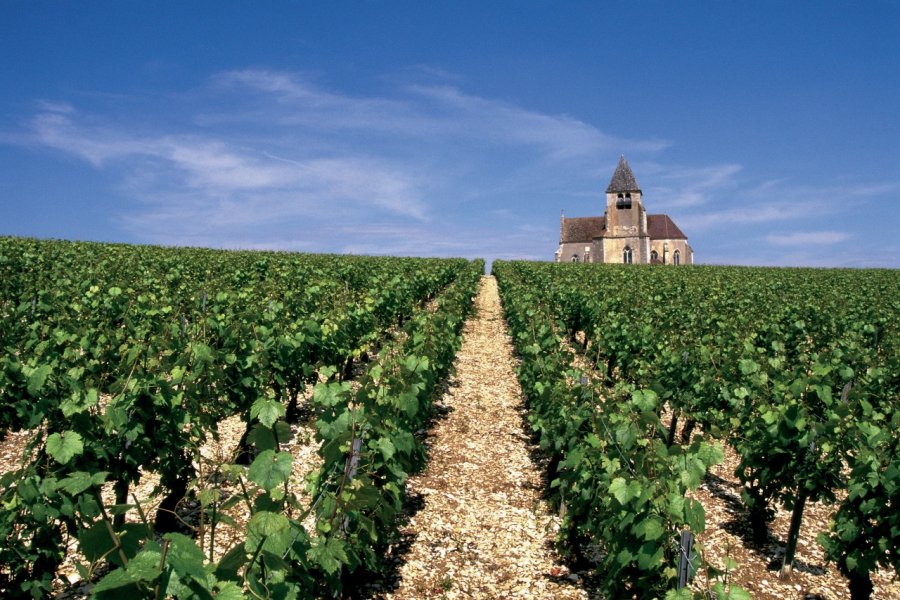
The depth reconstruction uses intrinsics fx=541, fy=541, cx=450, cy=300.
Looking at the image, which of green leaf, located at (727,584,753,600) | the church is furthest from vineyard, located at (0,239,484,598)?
the church

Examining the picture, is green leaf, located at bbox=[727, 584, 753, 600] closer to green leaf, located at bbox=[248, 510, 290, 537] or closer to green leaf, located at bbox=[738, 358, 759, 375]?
green leaf, located at bbox=[248, 510, 290, 537]

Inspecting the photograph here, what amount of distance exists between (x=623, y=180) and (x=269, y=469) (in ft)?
253

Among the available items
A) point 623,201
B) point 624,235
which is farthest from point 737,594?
point 623,201

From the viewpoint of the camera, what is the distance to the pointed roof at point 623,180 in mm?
72875

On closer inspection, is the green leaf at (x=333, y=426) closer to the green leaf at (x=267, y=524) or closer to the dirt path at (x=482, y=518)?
the green leaf at (x=267, y=524)

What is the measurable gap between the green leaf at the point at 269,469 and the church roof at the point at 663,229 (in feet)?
269

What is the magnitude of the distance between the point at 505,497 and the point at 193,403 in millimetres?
4032

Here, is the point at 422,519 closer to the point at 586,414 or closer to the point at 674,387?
the point at 586,414

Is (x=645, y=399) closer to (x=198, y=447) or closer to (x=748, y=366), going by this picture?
(x=748, y=366)

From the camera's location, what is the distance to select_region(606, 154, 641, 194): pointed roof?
72.9 metres

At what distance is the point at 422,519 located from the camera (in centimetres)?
641

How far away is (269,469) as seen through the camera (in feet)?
8.00

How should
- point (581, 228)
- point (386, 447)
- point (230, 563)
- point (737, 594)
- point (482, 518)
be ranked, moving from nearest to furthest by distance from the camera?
point (230, 563)
point (737, 594)
point (386, 447)
point (482, 518)
point (581, 228)

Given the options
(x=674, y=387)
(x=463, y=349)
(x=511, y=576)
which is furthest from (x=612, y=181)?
(x=511, y=576)
